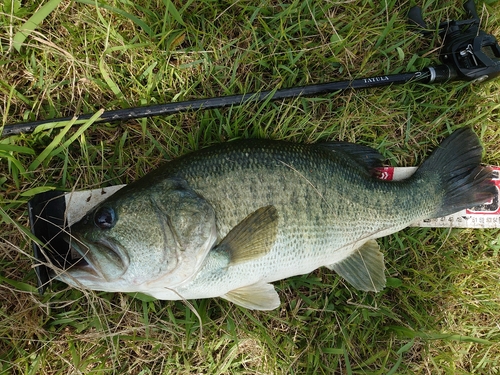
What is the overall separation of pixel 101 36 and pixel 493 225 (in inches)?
128

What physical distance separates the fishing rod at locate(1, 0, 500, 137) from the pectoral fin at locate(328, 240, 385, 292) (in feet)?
3.76

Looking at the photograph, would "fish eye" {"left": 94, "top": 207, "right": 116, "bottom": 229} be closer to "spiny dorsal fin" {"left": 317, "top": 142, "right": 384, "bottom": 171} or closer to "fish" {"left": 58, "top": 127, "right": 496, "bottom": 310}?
"fish" {"left": 58, "top": 127, "right": 496, "bottom": 310}

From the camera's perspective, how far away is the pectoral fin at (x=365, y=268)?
8.38 feet

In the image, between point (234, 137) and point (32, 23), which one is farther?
point (234, 137)

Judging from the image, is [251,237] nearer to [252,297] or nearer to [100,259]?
[252,297]

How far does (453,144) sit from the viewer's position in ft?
8.91

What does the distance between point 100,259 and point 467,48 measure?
112 inches

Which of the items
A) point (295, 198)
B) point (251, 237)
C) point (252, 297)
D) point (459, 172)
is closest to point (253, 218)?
point (251, 237)

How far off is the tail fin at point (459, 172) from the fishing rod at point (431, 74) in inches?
17.3

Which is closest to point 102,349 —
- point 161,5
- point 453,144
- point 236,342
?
point 236,342

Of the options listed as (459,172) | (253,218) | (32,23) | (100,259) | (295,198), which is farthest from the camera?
(459,172)

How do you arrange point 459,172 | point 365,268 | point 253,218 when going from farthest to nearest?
point 459,172 < point 365,268 < point 253,218

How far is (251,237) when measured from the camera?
2074mm

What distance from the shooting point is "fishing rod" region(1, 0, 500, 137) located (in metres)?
2.42
